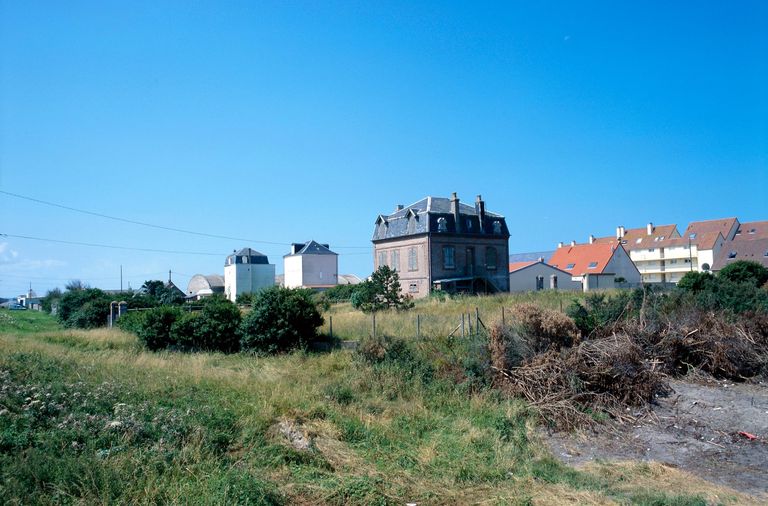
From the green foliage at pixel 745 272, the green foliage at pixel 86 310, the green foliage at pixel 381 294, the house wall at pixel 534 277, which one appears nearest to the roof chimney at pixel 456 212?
the house wall at pixel 534 277

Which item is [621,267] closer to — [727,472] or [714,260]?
[714,260]

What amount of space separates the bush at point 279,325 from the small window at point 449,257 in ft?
79.4

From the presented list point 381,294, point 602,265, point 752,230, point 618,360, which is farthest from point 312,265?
point 618,360

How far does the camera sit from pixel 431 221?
42062mm

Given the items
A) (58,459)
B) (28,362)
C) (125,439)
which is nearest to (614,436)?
(125,439)

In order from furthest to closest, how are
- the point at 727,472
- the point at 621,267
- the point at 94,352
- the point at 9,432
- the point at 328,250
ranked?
the point at 328,250, the point at 621,267, the point at 94,352, the point at 727,472, the point at 9,432

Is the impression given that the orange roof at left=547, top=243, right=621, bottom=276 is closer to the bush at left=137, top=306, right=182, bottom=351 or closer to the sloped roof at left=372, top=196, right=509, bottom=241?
the sloped roof at left=372, top=196, right=509, bottom=241

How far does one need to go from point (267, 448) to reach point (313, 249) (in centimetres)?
6089

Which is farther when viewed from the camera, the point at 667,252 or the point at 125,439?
the point at 667,252

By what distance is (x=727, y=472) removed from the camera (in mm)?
9375

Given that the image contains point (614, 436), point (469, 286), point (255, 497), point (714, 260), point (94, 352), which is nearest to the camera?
point (255, 497)

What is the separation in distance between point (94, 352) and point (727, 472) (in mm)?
17935

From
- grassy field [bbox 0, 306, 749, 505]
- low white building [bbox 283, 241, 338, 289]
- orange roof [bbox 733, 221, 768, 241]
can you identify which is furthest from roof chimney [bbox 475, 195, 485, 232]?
orange roof [bbox 733, 221, 768, 241]

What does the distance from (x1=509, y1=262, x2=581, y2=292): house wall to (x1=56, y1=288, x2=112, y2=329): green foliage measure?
105 feet
